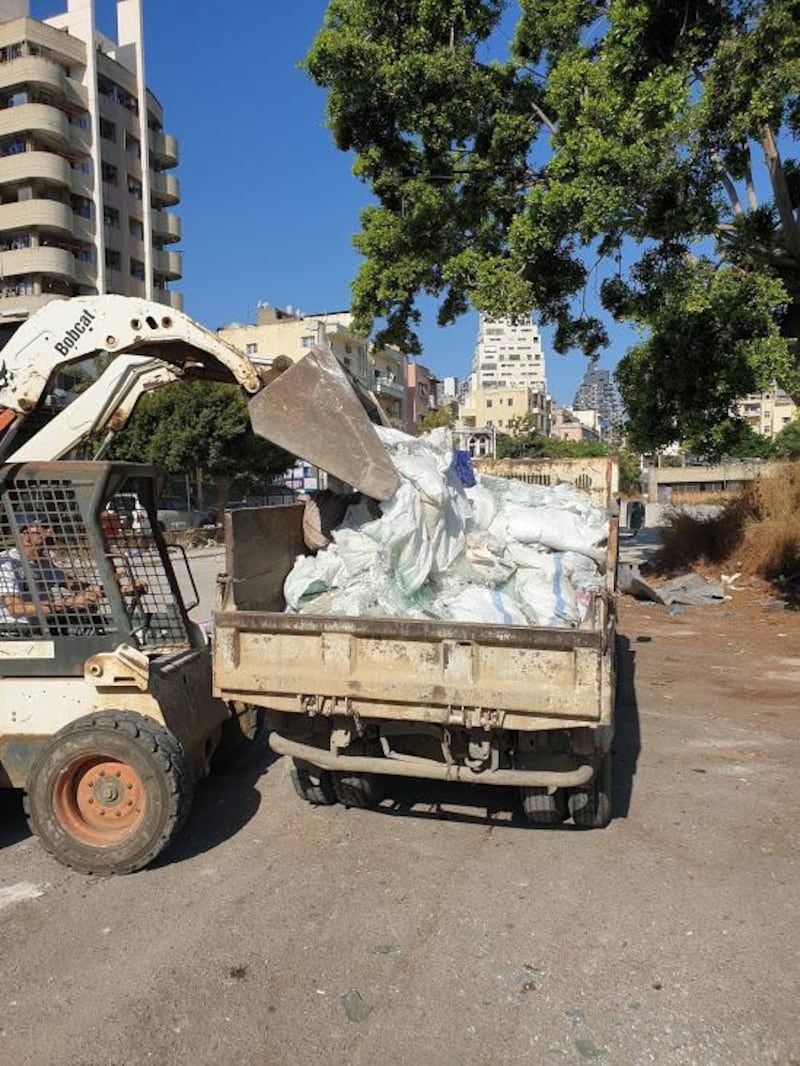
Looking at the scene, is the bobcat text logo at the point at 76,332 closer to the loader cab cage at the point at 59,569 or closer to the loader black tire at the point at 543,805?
the loader cab cage at the point at 59,569

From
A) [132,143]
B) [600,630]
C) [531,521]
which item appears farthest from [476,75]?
[132,143]

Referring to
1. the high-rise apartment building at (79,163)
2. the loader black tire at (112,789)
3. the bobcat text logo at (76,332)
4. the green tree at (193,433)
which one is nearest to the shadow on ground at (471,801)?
the loader black tire at (112,789)

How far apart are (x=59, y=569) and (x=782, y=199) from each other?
424 inches

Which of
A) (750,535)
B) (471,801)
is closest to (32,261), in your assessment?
(750,535)

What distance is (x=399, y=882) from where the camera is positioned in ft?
12.6

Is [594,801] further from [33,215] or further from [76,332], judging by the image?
[33,215]

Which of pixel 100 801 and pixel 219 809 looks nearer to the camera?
Result: pixel 100 801

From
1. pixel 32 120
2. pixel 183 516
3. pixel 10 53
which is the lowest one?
pixel 183 516

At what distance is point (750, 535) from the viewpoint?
13945 mm

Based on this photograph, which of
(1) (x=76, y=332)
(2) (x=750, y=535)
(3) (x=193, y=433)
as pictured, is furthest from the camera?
(3) (x=193, y=433)

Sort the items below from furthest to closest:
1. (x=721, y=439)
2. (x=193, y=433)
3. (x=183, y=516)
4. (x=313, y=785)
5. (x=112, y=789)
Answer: (x=183, y=516)
(x=193, y=433)
(x=721, y=439)
(x=313, y=785)
(x=112, y=789)

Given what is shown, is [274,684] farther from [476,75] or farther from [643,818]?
[476,75]

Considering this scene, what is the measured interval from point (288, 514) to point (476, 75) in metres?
9.54

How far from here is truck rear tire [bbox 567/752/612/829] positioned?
4184 mm
